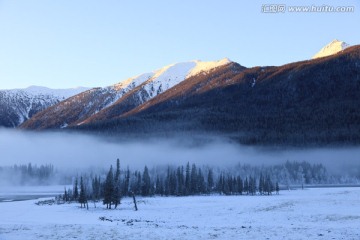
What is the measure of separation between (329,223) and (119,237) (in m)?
21.4

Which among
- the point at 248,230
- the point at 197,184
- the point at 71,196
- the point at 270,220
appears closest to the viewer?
the point at 248,230

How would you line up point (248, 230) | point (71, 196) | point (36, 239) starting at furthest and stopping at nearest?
point (71, 196) < point (248, 230) < point (36, 239)

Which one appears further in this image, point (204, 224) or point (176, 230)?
point (204, 224)

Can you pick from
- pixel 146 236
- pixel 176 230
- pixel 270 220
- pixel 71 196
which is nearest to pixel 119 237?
pixel 146 236

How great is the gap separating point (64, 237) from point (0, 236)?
5884mm

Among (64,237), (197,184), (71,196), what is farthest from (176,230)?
(197,184)

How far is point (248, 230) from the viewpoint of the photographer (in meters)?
40.8

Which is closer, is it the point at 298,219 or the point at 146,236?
Answer: the point at 146,236

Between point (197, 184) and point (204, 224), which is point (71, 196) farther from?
point (204, 224)

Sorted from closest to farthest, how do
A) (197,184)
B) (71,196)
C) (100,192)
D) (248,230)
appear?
(248,230) → (71,196) → (100,192) → (197,184)

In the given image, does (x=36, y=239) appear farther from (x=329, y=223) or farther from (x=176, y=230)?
(x=329, y=223)

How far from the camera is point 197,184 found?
140 meters

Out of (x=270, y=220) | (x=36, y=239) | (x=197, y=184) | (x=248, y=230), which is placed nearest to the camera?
(x=36, y=239)

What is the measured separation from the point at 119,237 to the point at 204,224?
1319cm
